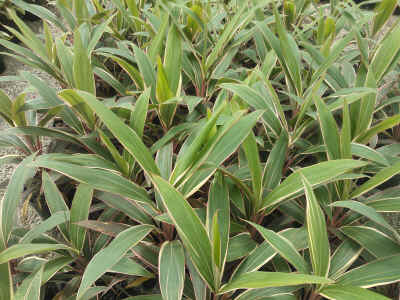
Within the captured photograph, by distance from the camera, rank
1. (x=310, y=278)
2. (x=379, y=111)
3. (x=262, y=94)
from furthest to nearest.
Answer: (x=379, y=111) < (x=262, y=94) < (x=310, y=278)

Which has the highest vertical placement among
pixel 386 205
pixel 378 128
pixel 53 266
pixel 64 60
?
pixel 64 60

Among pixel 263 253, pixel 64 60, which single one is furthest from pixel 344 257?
pixel 64 60

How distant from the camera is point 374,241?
0.68m

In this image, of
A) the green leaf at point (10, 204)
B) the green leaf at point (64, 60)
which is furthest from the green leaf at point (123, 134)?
the green leaf at point (64, 60)

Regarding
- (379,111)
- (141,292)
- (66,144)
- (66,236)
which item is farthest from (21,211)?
(379,111)

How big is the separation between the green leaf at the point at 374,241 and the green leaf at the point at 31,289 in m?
0.63

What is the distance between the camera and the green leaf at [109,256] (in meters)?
0.53

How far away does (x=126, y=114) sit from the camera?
0.95 m

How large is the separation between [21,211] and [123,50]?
2.07ft

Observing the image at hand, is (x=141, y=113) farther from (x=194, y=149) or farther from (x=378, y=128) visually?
(x=378, y=128)

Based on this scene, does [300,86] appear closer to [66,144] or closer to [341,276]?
[341,276]

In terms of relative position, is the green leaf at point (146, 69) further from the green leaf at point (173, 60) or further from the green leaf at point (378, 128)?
the green leaf at point (378, 128)

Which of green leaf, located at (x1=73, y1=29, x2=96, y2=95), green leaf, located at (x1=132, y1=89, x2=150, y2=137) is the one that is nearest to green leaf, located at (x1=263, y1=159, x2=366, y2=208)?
green leaf, located at (x1=132, y1=89, x2=150, y2=137)

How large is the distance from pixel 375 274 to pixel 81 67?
85 cm
